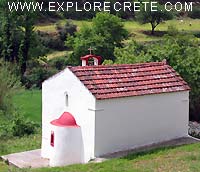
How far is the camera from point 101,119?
1688cm

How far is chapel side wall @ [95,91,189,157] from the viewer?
1700 cm

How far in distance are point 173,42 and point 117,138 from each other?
14121 millimetres

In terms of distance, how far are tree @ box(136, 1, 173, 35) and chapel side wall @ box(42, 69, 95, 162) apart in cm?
4305

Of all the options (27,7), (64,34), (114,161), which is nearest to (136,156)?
(114,161)

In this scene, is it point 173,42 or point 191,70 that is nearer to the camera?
point 191,70

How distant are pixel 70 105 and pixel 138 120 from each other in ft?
8.04

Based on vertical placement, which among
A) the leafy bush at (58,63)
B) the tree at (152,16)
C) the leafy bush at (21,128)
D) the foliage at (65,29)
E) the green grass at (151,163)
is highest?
the tree at (152,16)

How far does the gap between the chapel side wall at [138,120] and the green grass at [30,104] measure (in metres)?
11.7

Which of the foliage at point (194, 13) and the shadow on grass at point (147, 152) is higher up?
the foliage at point (194, 13)

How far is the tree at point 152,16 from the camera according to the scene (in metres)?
61.0

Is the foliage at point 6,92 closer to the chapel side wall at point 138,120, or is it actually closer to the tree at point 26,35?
the chapel side wall at point 138,120

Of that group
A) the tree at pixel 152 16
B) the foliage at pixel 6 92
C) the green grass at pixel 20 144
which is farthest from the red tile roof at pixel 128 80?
the tree at pixel 152 16

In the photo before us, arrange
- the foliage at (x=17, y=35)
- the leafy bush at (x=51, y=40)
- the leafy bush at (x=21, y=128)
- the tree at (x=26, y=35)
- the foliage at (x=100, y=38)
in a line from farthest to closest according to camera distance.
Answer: the leafy bush at (x=51, y=40) → the tree at (x=26, y=35) → the foliage at (x=17, y=35) → the foliage at (x=100, y=38) → the leafy bush at (x=21, y=128)

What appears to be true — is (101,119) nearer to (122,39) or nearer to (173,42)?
(173,42)
